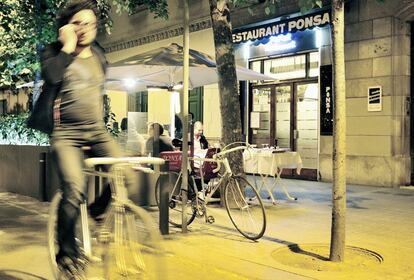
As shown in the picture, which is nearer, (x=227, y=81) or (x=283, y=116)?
(x=227, y=81)

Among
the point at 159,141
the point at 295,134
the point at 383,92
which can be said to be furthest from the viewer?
the point at 295,134

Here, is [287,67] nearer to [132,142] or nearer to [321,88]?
[321,88]

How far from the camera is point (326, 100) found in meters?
13.3

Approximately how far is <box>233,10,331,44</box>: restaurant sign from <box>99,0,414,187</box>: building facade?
27mm

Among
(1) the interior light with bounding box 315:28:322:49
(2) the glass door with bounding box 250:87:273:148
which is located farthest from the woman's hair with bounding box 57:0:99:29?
(2) the glass door with bounding box 250:87:273:148

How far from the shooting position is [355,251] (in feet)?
19.6

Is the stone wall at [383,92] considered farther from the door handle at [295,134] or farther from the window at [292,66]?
the door handle at [295,134]

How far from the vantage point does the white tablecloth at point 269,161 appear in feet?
29.9

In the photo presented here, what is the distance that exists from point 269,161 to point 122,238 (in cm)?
585

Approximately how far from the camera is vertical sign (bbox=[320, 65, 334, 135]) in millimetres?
13250

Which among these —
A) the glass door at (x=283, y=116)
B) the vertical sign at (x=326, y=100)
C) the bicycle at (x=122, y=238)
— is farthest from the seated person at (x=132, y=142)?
the bicycle at (x=122, y=238)

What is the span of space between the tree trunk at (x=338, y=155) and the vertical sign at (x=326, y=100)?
7.93m

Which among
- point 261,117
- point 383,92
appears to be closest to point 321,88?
point 383,92

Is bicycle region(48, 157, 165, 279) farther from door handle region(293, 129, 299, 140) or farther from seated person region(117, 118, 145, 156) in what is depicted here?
door handle region(293, 129, 299, 140)
